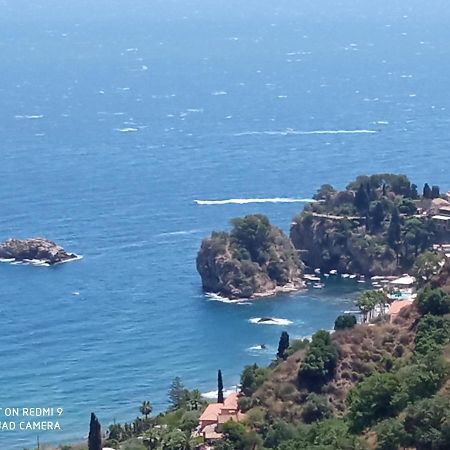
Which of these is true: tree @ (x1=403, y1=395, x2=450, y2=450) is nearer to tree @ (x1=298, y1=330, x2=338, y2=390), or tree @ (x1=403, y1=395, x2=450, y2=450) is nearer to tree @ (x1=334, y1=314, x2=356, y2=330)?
tree @ (x1=298, y1=330, x2=338, y2=390)

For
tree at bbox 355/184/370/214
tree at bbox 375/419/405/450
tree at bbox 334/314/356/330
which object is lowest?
tree at bbox 375/419/405/450

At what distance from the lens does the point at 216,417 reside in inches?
2320

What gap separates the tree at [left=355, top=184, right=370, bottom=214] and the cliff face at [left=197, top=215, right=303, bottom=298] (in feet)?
21.8

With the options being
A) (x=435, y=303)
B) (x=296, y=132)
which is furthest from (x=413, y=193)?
(x=435, y=303)

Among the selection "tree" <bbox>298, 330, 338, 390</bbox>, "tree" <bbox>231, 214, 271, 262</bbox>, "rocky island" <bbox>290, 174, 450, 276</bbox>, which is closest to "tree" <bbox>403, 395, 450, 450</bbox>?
"tree" <bbox>298, 330, 338, 390</bbox>

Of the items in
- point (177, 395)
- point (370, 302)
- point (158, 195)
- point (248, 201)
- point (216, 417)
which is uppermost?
point (158, 195)

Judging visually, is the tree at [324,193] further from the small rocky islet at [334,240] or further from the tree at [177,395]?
Answer: the tree at [177,395]

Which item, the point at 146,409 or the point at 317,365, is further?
the point at 146,409

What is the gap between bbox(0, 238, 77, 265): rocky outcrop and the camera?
98.4 m

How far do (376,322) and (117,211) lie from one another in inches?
1937

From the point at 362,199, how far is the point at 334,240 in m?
4.31

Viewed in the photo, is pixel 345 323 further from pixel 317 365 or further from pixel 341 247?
pixel 341 247

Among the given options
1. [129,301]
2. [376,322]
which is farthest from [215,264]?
[376,322]

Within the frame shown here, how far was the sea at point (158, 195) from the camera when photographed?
78.2 metres
